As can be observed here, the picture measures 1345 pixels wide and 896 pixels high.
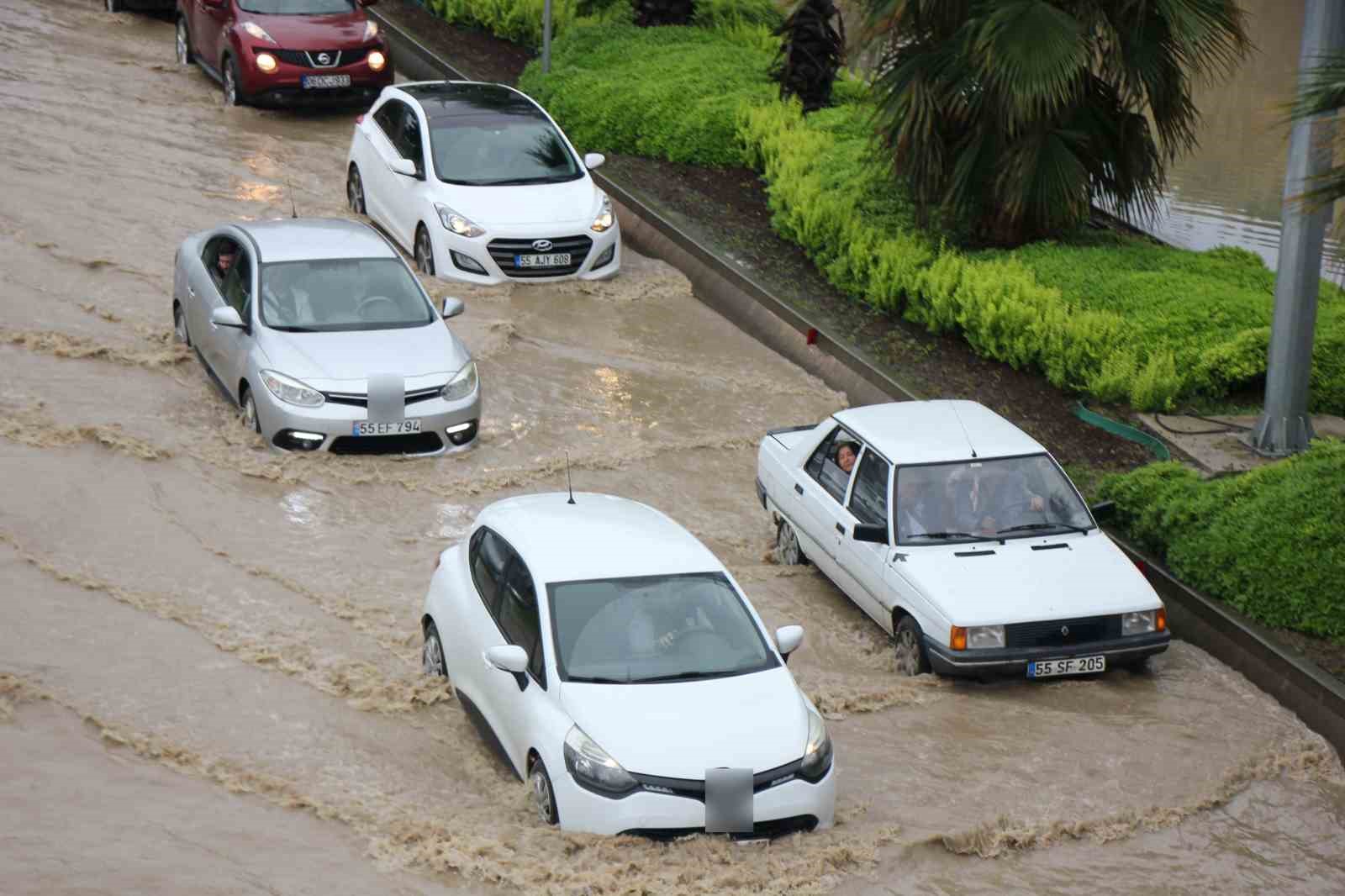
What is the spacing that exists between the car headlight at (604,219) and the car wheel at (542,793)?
35.1ft

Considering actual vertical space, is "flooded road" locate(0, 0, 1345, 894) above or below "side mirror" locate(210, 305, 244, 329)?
below

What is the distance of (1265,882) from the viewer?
9.62 m

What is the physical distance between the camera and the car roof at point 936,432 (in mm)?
12523

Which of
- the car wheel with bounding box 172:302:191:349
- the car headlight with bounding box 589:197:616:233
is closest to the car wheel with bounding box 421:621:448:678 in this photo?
the car wheel with bounding box 172:302:191:349

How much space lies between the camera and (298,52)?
2367 cm

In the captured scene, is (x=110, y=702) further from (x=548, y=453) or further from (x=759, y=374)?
(x=759, y=374)

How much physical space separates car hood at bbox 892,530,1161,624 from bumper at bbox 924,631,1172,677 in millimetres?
186

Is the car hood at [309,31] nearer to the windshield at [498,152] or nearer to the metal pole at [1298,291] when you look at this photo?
the windshield at [498,152]

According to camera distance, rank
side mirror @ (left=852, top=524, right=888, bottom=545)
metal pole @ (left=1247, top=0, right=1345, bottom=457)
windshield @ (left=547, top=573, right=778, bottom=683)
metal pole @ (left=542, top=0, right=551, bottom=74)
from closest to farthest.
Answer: windshield @ (left=547, top=573, right=778, bottom=683) → side mirror @ (left=852, top=524, right=888, bottom=545) → metal pole @ (left=1247, top=0, right=1345, bottom=457) → metal pole @ (left=542, top=0, right=551, bottom=74)

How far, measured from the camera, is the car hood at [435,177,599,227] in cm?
1897

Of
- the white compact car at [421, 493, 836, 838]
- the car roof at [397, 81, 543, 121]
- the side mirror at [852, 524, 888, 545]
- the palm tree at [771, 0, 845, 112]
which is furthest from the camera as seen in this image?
the palm tree at [771, 0, 845, 112]

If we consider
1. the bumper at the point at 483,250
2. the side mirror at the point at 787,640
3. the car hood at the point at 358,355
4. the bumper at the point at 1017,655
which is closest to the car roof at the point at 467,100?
the bumper at the point at 483,250

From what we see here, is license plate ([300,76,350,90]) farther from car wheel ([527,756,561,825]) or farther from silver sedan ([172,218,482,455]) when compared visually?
car wheel ([527,756,561,825])

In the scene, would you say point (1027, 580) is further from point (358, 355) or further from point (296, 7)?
point (296, 7)
